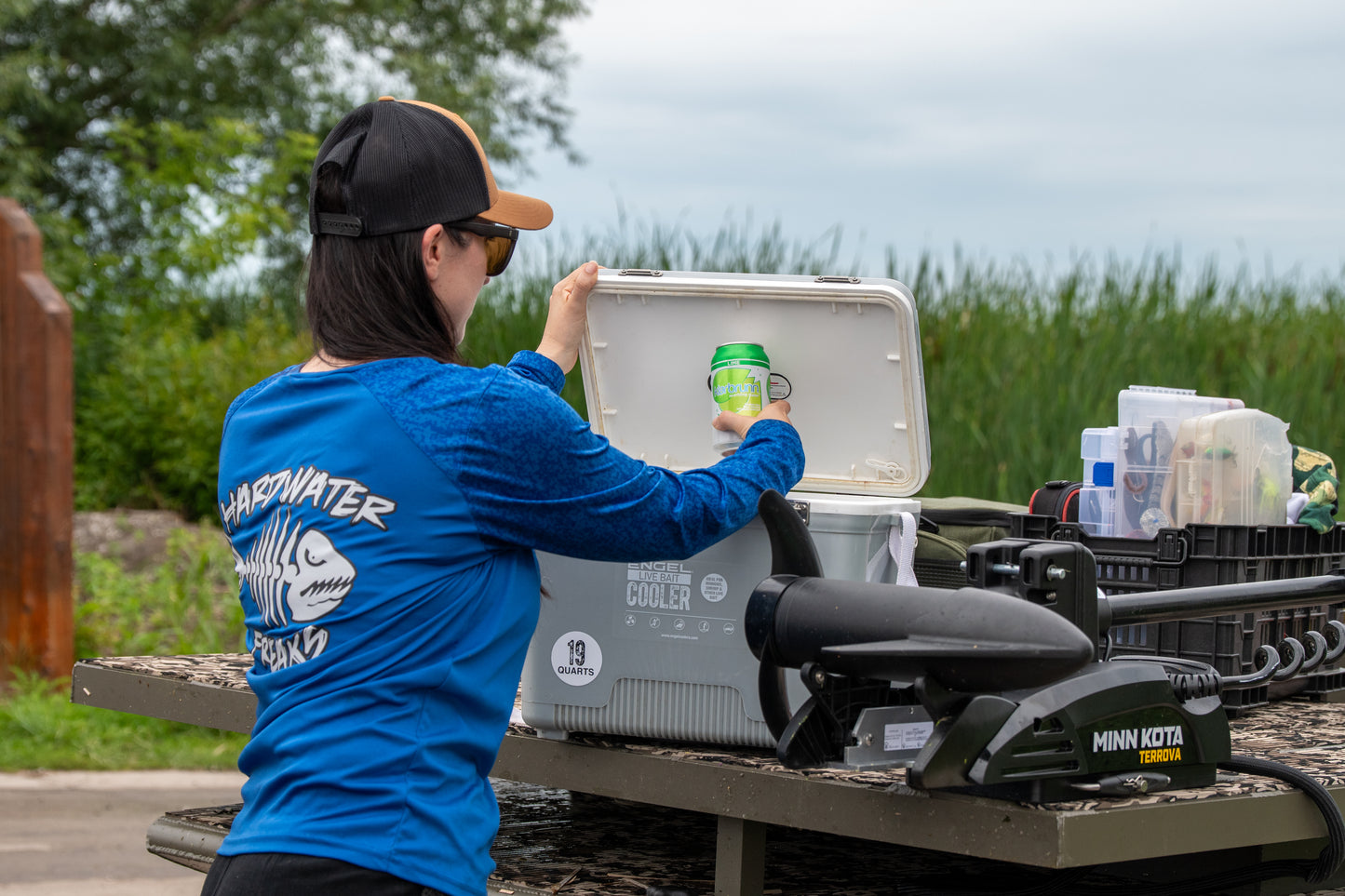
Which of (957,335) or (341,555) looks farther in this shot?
(957,335)

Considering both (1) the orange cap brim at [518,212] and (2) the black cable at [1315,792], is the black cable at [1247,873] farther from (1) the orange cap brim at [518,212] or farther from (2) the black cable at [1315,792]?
(1) the orange cap brim at [518,212]

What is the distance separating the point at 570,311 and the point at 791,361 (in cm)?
44

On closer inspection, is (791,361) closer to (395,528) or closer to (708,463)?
(708,463)

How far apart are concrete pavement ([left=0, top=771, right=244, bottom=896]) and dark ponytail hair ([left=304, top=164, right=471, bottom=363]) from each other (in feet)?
11.7

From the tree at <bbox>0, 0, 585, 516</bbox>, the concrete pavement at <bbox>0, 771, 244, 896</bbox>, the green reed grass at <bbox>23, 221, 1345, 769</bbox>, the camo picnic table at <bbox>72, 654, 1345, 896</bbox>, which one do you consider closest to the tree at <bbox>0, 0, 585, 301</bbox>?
the tree at <bbox>0, 0, 585, 516</bbox>

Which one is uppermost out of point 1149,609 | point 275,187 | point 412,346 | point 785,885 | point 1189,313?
point 275,187

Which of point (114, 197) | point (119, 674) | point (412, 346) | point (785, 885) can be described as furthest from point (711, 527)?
point (114, 197)

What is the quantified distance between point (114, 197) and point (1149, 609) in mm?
12508

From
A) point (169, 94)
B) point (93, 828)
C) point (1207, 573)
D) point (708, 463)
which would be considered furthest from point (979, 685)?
point (169, 94)

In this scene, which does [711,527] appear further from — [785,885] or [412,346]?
[785,885]

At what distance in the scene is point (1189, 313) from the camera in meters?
7.88

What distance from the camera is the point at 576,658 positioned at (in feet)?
8.04

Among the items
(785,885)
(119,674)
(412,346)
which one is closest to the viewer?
(412,346)

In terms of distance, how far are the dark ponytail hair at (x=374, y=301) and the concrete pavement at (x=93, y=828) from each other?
3.58 meters
